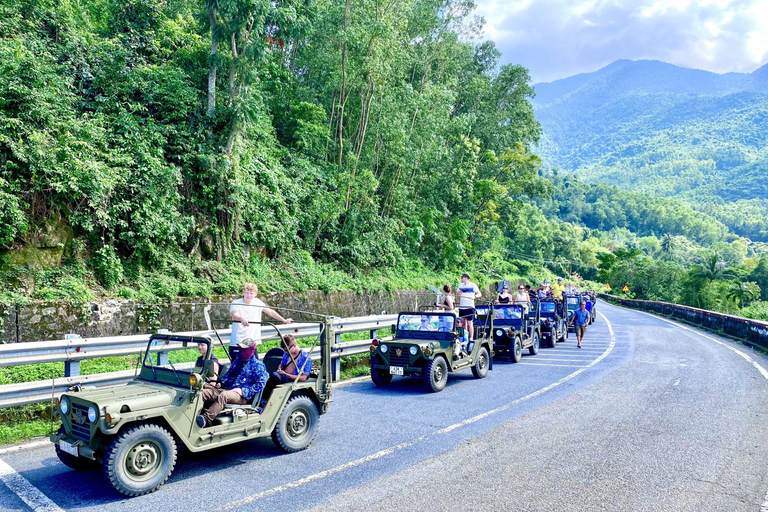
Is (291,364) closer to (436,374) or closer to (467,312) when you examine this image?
(436,374)

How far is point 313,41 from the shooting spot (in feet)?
65.1

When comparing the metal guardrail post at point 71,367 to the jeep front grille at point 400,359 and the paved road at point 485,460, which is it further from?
the jeep front grille at point 400,359

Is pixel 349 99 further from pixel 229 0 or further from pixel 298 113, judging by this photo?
pixel 229 0

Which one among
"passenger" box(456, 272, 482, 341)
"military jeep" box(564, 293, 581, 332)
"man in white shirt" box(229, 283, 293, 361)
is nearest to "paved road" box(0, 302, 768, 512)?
"man in white shirt" box(229, 283, 293, 361)

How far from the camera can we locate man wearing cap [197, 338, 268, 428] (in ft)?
18.7

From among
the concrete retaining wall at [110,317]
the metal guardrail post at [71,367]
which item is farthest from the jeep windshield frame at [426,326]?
the metal guardrail post at [71,367]

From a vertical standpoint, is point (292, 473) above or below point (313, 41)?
below

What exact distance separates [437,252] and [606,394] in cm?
1846

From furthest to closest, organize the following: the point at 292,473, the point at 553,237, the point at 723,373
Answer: the point at 553,237
the point at 723,373
the point at 292,473

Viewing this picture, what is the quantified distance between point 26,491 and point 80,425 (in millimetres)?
769

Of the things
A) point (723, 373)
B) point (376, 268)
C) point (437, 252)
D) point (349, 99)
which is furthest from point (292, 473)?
point (437, 252)

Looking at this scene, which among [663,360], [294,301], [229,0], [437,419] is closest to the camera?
[437,419]

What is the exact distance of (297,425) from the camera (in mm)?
6211

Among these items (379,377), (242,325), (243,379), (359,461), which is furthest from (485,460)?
(379,377)
